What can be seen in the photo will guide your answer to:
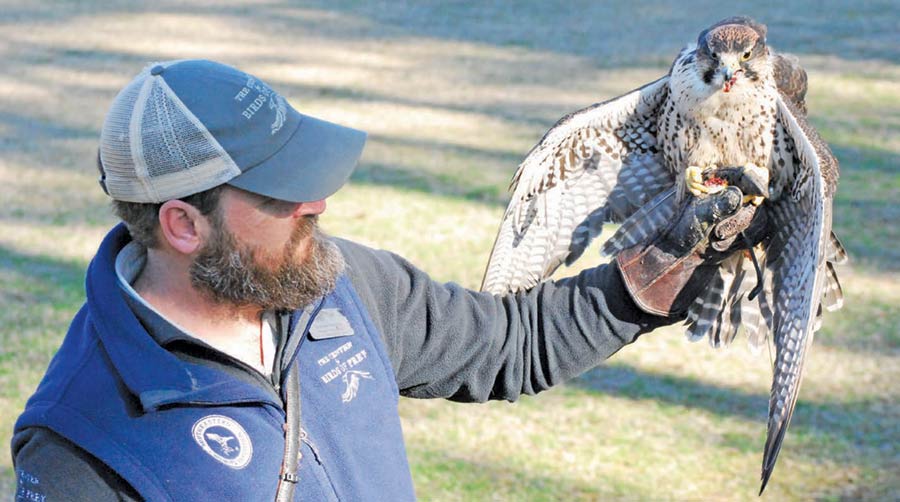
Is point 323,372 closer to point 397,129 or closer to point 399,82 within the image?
point 397,129

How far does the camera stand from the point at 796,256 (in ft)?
11.1

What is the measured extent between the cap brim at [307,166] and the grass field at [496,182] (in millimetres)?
2624

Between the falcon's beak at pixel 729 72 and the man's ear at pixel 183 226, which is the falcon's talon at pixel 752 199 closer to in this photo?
the falcon's beak at pixel 729 72

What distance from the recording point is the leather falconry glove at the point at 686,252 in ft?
9.98

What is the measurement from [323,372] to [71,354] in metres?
0.53

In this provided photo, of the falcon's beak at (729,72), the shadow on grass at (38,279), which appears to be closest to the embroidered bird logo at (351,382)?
the falcon's beak at (729,72)

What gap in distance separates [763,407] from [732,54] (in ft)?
8.23

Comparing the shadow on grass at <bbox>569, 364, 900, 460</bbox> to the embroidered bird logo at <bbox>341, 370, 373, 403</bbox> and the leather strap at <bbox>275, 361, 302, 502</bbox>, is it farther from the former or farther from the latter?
the leather strap at <bbox>275, 361, 302, 502</bbox>

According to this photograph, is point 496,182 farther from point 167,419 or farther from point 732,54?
point 167,419

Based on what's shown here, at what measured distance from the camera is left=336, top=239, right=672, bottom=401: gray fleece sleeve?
2.86m

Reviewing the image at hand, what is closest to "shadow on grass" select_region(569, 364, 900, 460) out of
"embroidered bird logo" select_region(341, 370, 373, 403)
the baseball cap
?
"embroidered bird logo" select_region(341, 370, 373, 403)

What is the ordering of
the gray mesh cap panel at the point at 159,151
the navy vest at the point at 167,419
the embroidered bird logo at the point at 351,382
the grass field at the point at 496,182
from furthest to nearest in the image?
the grass field at the point at 496,182 → the embroidered bird logo at the point at 351,382 → the gray mesh cap panel at the point at 159,151 → the navy vest at the point at 167,419

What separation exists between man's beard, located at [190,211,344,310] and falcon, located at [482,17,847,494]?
1108mm

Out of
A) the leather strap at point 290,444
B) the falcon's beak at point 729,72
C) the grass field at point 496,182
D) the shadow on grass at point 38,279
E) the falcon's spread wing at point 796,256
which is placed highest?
the falcon's beak at point 729,72
